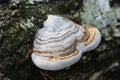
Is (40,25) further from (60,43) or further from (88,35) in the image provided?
(88,35)

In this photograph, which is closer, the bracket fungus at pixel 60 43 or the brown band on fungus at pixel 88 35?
the bracket fungus at pixel 60 43

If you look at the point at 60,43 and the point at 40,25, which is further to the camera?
the point at 40,25

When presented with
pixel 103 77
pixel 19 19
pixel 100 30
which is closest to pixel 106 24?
pixel 100 30

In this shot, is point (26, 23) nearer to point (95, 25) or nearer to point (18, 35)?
point (18, 35)

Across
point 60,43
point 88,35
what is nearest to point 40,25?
point 60,43

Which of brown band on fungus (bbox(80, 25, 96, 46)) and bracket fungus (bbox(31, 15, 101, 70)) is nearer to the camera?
bracket fungus (bbox(31, 15, 101, 70))
